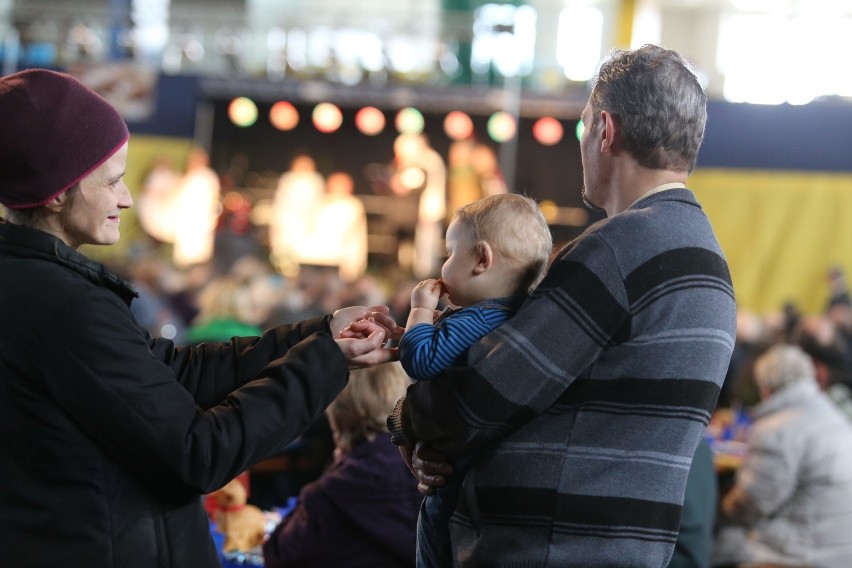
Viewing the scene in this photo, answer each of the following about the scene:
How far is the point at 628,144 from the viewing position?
174cm

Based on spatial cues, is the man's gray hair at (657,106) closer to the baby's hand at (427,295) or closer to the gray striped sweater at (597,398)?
the gray striped sweater at (597,398)

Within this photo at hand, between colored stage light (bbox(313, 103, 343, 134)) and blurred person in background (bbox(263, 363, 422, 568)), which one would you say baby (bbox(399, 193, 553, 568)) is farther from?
colored stage light (bbox(313, 103, 343, 134))

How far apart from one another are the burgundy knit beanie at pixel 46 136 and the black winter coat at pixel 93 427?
0.08 m

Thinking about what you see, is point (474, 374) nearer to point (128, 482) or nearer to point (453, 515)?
point (453, 515)

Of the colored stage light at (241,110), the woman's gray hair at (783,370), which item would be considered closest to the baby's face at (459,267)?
the woman's gray hair at (783,370)

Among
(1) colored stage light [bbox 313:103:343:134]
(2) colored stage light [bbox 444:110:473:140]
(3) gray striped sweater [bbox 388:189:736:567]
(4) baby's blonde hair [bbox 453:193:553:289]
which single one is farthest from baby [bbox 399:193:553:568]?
(1) colored stage light [bbox 313:103:343:134]

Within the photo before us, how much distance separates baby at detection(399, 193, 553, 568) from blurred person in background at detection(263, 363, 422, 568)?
852 mm

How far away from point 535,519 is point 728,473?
14.5 ft

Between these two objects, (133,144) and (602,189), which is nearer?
(602,189)

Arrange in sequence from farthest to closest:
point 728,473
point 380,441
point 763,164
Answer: point 763,164 < point 728,473 < point 380,441

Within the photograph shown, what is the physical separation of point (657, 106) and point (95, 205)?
3.00 feet

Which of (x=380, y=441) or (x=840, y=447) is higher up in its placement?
(x=380, y=441)

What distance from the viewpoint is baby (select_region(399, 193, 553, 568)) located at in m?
1.76

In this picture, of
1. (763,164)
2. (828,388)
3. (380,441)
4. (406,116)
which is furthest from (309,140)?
(380,441)
